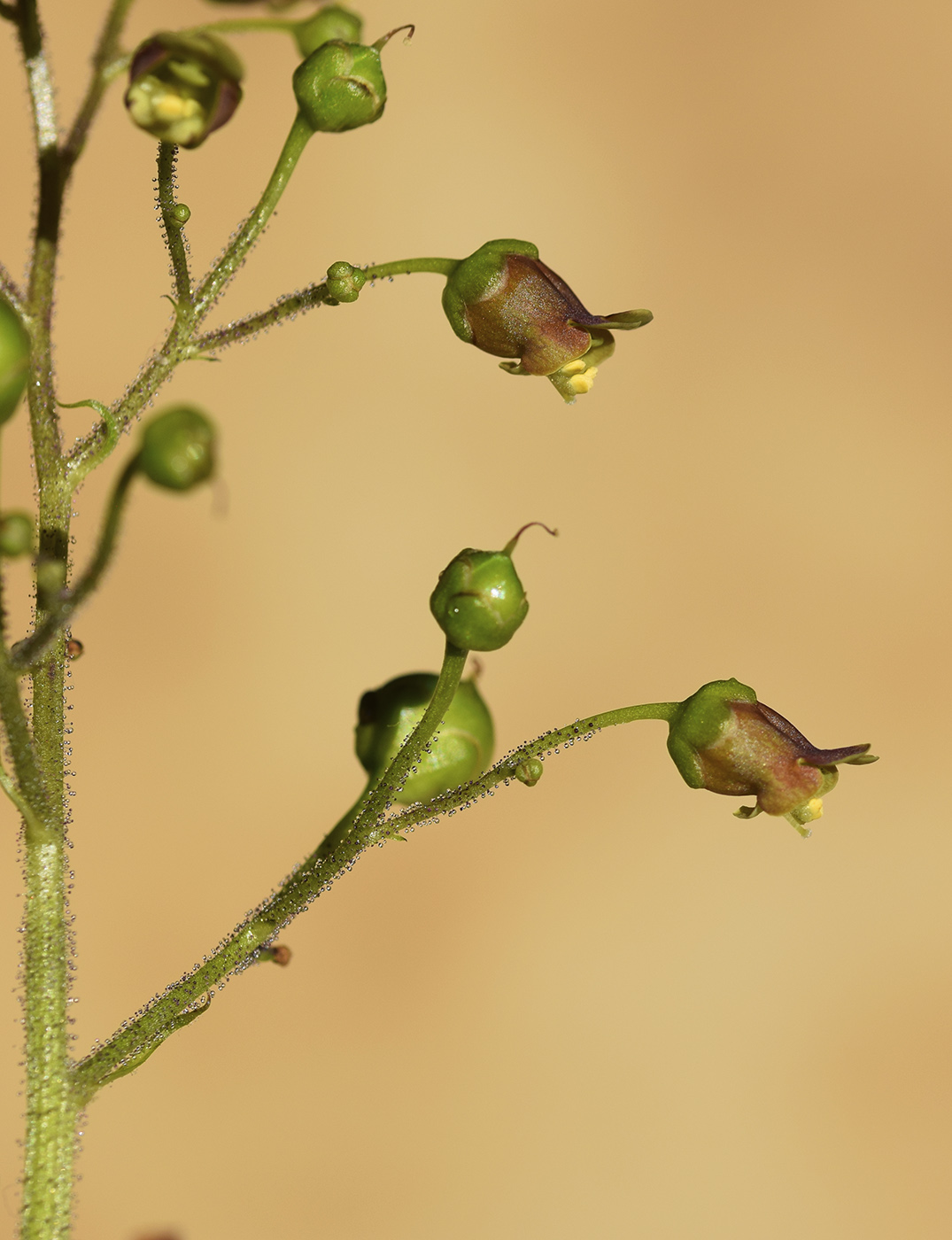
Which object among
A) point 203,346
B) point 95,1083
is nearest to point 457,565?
point 203,346

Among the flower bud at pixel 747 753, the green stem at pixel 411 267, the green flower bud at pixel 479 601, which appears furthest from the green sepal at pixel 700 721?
the green stem at pixel 411 267

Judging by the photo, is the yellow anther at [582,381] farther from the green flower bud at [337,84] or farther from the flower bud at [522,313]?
the green flower bud at [337,84]

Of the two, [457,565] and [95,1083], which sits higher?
[457,565]

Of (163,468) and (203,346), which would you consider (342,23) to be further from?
(163,468)

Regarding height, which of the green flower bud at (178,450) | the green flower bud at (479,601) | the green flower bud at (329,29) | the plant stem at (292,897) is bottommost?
the plant stem at (292,897)

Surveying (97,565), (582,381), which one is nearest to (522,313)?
(582,381)

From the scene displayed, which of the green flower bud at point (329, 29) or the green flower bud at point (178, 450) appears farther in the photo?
the green flower bud at point (329, 29)
